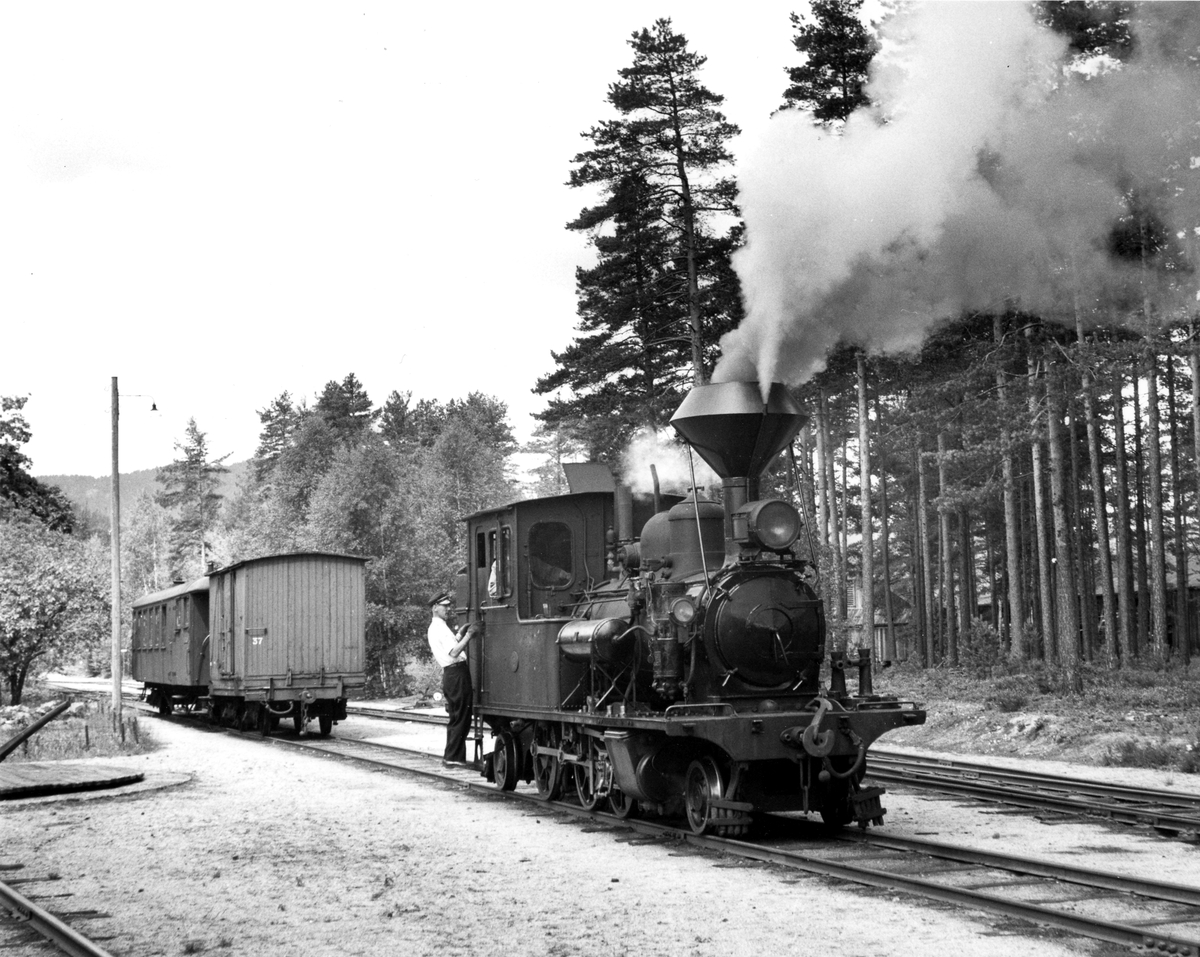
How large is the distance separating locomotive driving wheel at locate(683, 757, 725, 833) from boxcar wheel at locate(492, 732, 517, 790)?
3.24 meters

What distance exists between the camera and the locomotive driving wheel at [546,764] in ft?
38.3

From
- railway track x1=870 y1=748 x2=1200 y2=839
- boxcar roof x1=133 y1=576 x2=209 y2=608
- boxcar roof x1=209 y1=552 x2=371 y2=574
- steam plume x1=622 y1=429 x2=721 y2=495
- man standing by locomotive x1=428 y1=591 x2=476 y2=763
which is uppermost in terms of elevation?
steam plume x1=622 y1=429 x2=721 y2=495

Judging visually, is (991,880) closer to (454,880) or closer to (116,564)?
(454,880)

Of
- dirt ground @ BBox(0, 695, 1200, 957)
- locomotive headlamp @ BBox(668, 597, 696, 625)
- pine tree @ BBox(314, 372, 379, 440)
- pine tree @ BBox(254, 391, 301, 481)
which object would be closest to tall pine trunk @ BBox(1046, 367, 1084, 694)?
dirt ground @ BBox(0, 695, 1200, 957)

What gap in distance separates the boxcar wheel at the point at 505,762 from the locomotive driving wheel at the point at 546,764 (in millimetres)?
417

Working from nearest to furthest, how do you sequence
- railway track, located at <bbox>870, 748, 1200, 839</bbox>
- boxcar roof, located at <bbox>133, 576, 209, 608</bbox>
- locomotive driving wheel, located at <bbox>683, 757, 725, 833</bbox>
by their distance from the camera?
locomotive driving wheel, located at <bbox>683, 757, 725, 833</bbox>
railway track, located at <bbox>870, 748, 1200, 839</bbox>
boxcar roof, located at <bbox>133, 576, 209, 608</bbox>

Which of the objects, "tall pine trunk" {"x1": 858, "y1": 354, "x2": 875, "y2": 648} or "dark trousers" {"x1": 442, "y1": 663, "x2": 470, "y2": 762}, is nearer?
"dark trousers" {"x1": 442, "y1": 663, "x2": 470, "y2": 762}

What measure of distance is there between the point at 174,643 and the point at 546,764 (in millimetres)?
18229

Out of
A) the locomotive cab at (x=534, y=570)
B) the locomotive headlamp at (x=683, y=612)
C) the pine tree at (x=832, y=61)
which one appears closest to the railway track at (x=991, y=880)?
the locomotive headlamp at (x=683, y=612)

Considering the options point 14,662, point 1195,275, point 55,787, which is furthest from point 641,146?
point 14,662

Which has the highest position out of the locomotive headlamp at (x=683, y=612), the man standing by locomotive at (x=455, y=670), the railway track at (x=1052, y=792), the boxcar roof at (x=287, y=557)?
the boxcar roof at (x=287, y=557)

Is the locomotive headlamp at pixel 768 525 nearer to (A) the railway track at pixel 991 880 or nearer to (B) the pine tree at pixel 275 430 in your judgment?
(A) the railway track at pixel 991 880

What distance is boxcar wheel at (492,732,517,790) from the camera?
12.8 m

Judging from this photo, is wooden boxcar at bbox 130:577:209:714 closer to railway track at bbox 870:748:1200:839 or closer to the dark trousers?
the dark trousers
